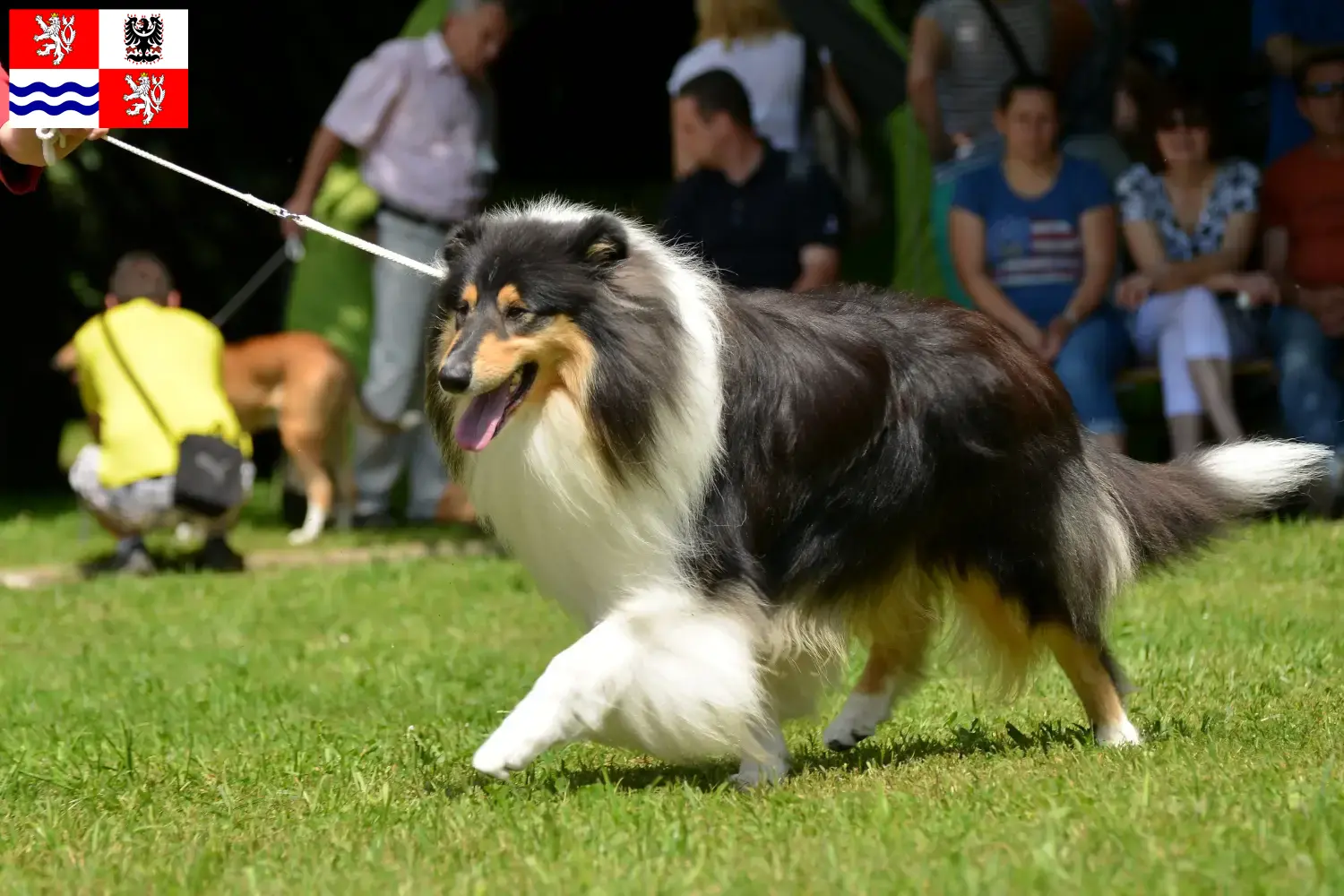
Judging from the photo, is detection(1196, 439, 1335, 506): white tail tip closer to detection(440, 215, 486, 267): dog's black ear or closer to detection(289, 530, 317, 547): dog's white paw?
detection(440, 215, 486, 267): dog's black ear

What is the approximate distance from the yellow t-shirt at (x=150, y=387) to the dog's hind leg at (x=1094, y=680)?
622 cm

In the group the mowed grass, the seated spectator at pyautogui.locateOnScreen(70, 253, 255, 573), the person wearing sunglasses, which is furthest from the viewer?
the seated spectator at pyautogui.locateOnScreen(70, 253, 255, 573)

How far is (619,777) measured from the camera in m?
5.07

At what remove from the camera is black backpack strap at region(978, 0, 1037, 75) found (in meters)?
9.77

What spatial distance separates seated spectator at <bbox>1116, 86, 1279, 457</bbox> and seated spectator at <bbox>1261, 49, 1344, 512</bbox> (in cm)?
15

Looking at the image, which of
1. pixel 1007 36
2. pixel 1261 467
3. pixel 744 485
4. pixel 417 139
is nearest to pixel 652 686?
pixel 744 485

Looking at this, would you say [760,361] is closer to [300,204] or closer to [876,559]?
[876,559]

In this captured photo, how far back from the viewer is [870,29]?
429 inches

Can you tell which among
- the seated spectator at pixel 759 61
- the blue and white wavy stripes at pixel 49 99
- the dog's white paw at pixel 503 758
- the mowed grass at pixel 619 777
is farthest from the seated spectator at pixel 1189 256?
the blue and white wavy stripes at pixel 49 99

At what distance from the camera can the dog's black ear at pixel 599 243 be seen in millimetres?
4645

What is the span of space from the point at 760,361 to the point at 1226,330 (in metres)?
5.29

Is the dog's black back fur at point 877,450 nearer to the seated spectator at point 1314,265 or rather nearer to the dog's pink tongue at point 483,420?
the dog's pink tongue at point 483,420

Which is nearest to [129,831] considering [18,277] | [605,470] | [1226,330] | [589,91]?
[605,470]

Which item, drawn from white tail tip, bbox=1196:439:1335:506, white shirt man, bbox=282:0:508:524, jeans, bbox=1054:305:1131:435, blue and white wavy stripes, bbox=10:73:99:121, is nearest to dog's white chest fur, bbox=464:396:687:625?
blue and white wavy stripes, bbox=10:73:99:121
